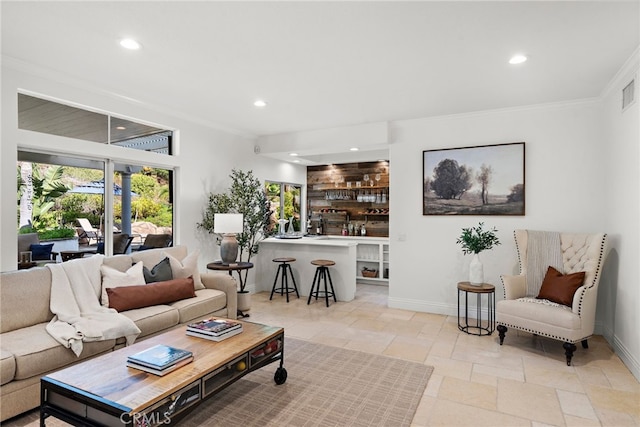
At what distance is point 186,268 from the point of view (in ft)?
13.6

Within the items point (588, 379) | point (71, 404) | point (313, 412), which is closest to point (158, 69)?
point (71, 404)

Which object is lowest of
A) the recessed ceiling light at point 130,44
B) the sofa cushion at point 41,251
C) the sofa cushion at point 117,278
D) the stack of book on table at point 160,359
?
the stack of book on table at point 160,359

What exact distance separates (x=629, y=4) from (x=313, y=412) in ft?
11.0

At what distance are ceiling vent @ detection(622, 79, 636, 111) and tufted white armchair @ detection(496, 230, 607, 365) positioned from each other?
1.25 metres

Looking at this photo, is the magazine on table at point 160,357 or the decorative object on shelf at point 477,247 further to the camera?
the decorative object on shelf at point 477,247

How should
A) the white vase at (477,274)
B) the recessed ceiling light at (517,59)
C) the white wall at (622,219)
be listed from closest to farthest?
the recessed ceiling light at (517,59) → the white wall at (622,219) → the white vase at (477,274)

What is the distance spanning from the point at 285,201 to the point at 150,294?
14.9 ft

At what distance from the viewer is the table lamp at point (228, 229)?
190 inches

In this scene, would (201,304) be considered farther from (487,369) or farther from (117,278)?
(487,369)

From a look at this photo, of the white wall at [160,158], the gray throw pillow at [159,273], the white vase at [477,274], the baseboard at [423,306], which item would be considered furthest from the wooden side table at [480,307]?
the white wall at [160,158]

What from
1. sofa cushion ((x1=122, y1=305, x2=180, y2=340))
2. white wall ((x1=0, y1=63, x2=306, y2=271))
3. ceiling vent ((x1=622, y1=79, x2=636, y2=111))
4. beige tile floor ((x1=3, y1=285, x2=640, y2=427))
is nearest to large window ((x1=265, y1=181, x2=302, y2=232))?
white wall ((x1=0, y1=63, x2=306, y2=271))

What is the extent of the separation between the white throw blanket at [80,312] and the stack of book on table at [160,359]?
0.66 m

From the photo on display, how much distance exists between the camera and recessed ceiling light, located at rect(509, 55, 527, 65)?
10.1 feet

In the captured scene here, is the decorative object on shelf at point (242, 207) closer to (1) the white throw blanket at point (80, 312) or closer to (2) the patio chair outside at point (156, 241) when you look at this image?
(2) the patio chair outside at point (156, 241)
